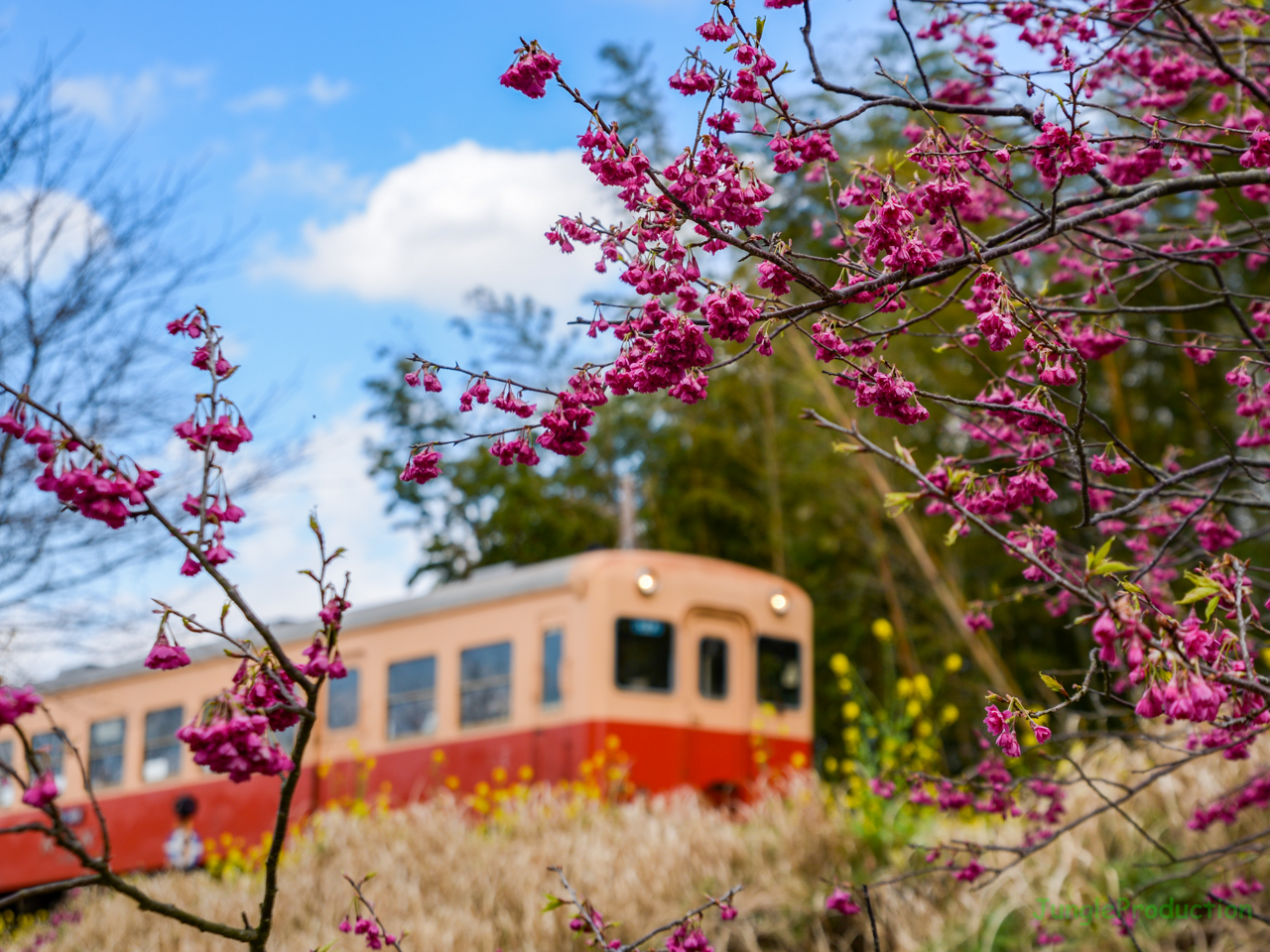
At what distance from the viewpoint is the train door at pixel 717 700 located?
940 centimetres

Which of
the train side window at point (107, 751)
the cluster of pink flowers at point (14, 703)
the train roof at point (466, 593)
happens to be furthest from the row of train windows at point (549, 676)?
the cluster of pink flowers at point (14, 703)

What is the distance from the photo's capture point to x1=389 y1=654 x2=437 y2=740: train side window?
962 centimetres

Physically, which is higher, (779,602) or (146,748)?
(779,602)

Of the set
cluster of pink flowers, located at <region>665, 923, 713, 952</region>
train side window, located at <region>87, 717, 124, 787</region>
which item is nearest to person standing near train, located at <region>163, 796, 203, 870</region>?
train side window, located at <region>87, 717, 124, 787</region>

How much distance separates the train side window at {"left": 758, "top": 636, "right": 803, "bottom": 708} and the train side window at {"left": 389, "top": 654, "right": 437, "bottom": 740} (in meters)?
2.69

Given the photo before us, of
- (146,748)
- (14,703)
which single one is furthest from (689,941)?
(146,748)

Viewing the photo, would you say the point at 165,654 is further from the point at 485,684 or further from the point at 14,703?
the point at 485,684

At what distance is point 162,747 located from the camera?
11719 millimetres

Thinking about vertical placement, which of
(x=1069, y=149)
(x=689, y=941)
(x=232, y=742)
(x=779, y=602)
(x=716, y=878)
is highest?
(x=779, y=602)

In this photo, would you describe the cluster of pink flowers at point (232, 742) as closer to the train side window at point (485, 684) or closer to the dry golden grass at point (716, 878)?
the dry golden grass at point (716, 878)

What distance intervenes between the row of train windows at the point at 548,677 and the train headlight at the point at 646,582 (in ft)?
0.76

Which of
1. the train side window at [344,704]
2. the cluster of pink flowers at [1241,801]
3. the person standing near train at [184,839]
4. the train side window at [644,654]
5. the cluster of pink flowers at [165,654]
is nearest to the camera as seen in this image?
the cluster of pink flowers at [165,654]

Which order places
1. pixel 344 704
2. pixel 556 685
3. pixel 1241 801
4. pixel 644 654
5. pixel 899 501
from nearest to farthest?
pixel 899 501
pixel 1241 801
pixel 556 685
pixel 644 654
pixel 344 704

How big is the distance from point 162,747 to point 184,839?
1.13 m
